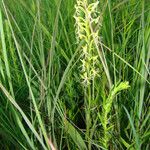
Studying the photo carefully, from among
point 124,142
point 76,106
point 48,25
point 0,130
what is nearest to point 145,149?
point 124,142

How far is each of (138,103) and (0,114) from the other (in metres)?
0.31

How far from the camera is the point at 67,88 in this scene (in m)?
0.85

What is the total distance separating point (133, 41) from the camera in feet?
3.40

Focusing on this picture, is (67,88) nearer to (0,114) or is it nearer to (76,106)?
(76,106)

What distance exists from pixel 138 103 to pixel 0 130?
31 cm

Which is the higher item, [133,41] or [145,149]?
[133,41]

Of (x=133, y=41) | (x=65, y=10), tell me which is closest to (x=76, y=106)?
(x=133, y=41)

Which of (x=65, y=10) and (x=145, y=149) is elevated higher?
(x=65, y=10)

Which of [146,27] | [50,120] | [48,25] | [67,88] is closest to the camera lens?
[50,120]

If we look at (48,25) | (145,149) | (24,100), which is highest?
(48,25)

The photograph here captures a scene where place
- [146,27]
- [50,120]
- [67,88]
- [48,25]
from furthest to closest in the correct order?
[48,25] < [146,27] < [67,88] < [50,120]

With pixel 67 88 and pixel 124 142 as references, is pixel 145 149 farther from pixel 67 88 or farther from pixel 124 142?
pixel 67 88

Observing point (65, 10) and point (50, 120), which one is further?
point (65, 10)

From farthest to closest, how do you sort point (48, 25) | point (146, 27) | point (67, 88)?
point (48, 25)
point (146, 27)
point (67, 88)
